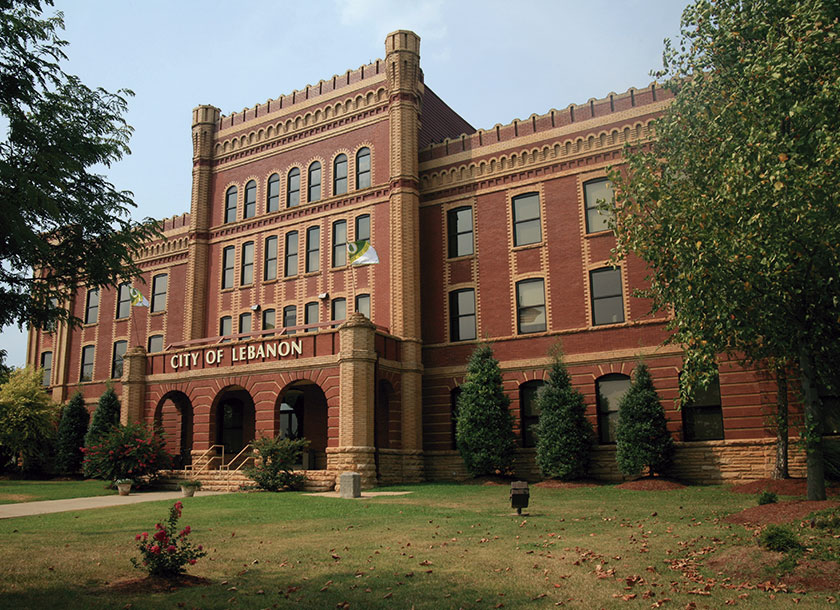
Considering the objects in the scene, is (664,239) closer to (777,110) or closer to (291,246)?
(777,110)

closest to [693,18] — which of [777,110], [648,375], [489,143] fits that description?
[777,110]

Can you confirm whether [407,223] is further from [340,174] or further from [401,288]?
[340,174]

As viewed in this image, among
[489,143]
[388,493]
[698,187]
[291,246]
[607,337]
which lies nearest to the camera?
[698,187]

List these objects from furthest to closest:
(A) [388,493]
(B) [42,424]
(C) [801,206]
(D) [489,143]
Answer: (B) [42,424] < (D) [489,143] < (A) [388,493] < (C) [801,206]

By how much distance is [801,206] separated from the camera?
43.4ft

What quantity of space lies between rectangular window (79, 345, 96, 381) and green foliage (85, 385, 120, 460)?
529cm

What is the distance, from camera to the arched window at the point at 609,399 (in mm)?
26906

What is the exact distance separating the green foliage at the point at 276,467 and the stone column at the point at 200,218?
41.3ft

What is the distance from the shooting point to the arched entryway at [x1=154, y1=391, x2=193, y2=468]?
3500cm

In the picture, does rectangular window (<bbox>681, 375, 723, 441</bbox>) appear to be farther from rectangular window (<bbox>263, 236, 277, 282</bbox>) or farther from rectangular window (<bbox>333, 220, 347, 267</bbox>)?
rectangular window (<bbox>263, 236, 277, 282</bbox>)

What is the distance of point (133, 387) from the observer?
109 feet

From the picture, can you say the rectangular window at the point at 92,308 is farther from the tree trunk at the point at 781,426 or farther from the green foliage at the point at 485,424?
the tree trunk at the point at 781,426

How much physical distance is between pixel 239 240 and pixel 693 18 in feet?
83.9

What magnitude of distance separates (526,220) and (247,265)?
15.0 meters
